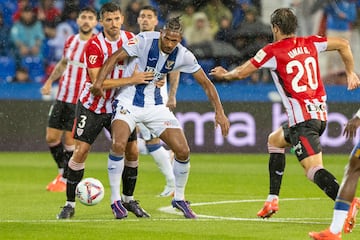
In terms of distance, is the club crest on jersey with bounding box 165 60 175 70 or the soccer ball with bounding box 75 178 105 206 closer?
the club crest on jersey with bounding box 165 60 175 70

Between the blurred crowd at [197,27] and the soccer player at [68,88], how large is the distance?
19.9 ft

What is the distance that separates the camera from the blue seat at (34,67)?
20.1 m

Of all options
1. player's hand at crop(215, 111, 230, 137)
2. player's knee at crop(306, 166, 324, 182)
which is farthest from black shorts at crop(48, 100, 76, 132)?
player's knee at crop(306, 166, 324, 182)

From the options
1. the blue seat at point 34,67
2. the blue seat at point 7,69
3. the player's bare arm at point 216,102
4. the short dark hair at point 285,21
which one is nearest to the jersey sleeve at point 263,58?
the short dark hair at point 285,21

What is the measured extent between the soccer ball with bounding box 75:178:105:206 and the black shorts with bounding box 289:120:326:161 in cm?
196

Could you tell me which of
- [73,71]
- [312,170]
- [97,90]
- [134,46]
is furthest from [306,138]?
[73,71]

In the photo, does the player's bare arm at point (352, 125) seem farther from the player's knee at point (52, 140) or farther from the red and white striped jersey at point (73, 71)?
the player's knee at point (52, 140)

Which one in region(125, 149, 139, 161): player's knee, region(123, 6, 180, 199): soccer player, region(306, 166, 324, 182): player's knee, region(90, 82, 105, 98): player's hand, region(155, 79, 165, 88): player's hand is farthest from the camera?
region(123, 6, 180, 199): soccer player

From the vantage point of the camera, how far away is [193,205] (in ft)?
37.1

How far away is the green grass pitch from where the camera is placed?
8.88m

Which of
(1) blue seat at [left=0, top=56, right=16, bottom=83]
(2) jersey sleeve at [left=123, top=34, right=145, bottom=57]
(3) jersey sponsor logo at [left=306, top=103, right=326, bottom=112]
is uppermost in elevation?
(2) jersey sleeve at [left=123, top=34, right=145, bottom=57]

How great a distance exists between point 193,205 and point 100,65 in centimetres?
203

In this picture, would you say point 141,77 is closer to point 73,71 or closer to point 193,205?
point 193,205

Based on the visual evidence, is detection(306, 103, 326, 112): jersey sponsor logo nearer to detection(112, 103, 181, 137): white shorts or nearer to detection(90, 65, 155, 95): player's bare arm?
detection(112, 103, 181, 137): white shorts
